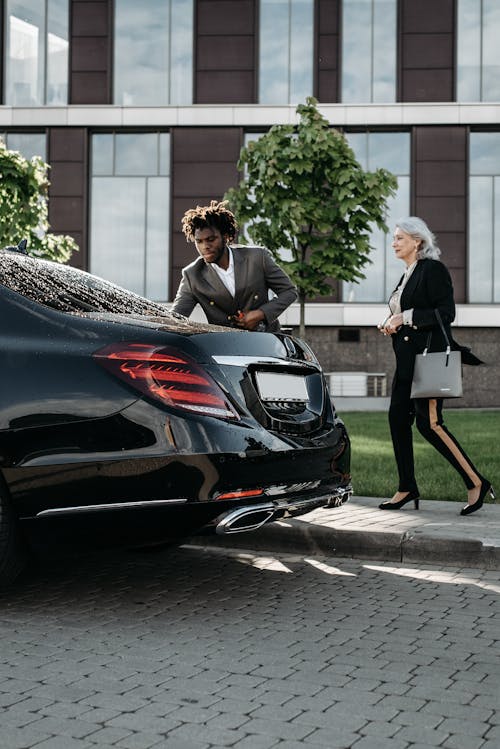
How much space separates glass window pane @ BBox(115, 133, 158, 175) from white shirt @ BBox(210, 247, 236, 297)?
21924mm

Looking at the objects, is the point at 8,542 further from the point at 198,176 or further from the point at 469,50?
the point at 469,50

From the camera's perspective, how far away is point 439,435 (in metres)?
6.89

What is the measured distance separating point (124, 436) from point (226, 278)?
7.88 ft

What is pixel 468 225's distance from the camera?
90.7ft

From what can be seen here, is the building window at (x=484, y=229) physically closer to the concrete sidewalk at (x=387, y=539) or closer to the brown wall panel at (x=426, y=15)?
the brown wall panel at (x=426, y=15)

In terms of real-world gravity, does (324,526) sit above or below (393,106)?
below

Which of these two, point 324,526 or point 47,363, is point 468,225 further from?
point 47,363

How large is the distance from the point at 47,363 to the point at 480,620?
218 centimetres

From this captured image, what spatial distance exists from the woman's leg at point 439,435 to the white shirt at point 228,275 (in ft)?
4.85

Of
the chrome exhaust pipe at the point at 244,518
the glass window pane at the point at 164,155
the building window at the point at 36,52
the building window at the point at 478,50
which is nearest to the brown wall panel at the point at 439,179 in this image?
the building window at the point at 478,50

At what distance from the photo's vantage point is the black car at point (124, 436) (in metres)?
4.34

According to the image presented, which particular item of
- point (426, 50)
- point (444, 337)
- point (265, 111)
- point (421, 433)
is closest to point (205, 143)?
point (265, 111)

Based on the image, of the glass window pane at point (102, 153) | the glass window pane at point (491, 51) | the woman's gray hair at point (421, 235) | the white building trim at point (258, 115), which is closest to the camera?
the woman's gray hair at point (421, 235)

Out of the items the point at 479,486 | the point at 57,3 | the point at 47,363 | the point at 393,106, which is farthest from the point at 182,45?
the point at 47,363
